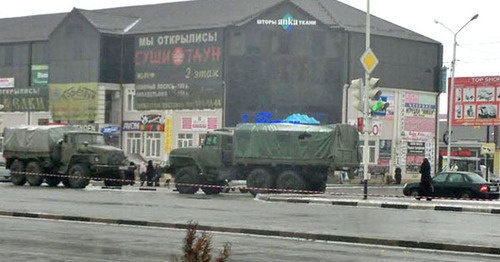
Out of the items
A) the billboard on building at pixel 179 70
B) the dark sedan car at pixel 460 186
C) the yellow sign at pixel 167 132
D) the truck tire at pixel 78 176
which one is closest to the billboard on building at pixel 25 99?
the billboard on building at pixel 179 70

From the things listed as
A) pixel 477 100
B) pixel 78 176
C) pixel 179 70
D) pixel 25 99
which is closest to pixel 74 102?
pixel 25 99

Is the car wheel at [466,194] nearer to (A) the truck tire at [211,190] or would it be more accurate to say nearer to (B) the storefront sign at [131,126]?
(A) the truck tire at [211,190]

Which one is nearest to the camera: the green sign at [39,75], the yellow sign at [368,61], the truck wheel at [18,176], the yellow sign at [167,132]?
the yellow sign at [368,61]

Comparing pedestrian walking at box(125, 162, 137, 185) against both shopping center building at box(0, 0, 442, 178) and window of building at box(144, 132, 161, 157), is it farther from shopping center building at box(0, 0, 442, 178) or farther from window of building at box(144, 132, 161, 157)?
→ window of building at box(144, 132, 161, 157)

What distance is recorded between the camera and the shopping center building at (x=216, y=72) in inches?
2879

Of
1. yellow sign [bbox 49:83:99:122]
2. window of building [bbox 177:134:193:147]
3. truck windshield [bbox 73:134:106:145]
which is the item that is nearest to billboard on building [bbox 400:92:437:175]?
window of building [bbox 177:134:193:147]

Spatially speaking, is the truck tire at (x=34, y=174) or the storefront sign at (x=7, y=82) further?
the storefront sign at (x=7, y=82)

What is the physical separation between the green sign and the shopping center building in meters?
0.11

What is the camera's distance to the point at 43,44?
3265 inches

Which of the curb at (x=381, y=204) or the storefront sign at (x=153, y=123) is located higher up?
the storefront sign at (x=153, y=123)

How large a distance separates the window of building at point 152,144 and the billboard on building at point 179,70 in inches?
83.6

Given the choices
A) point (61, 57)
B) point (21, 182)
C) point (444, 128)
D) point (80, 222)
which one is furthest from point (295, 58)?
point (80, 222)

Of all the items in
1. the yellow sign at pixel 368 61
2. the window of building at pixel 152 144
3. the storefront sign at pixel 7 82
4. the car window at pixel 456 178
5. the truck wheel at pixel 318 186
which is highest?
the storefront sign at pixel 7 82

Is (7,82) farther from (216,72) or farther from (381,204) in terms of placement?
(381,204)
